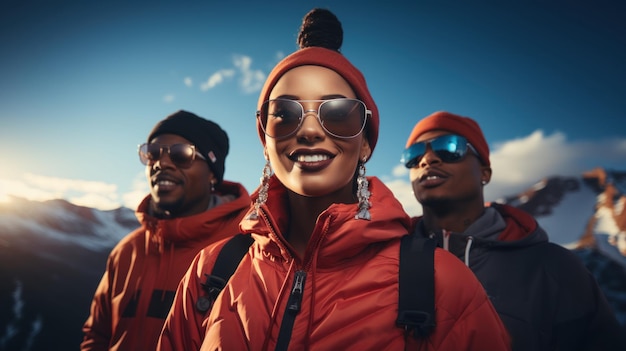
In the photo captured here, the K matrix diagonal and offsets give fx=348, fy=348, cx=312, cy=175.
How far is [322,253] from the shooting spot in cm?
176

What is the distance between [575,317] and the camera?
9.94 ft

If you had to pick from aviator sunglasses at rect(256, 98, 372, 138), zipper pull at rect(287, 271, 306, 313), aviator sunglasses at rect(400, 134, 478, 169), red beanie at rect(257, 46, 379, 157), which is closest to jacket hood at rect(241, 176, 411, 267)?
zipper pull at rect(287, 271, 306, 313)

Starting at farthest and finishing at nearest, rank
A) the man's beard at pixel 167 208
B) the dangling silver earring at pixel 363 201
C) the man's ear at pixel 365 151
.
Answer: the man's beard at pixel 167 208 → the man's ear at pixel 365 151 → the dangling silver earring at pixel 363 201

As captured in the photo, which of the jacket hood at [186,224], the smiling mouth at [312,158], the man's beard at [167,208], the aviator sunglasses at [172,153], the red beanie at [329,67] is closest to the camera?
the smiling mouth at [312,158]

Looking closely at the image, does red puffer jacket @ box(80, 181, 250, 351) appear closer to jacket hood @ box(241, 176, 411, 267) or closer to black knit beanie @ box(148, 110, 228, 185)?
black knit beanie @ box(148, 110, 228, 185)

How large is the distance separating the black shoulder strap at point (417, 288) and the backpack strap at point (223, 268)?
1022 millimetres

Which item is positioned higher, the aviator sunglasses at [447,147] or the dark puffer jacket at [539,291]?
the aviator sunglasses at [447,147]

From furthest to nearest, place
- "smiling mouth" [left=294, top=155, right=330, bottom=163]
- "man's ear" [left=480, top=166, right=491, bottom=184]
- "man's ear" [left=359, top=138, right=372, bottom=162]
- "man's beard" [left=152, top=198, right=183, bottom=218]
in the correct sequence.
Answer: "man's ear" [left=480, top=166, right=491, bottom=184] < "man's beard" [left=152, top=198, right=183, bottom=218] < "man's ear" [left=359, top=138, right=372, bottom=162] < "smiling mouth" [left=294, top=155, right=330, bottom=163]

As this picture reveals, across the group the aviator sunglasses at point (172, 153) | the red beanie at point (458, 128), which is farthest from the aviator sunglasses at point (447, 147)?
the aviator sunglasses at point (172, 153)

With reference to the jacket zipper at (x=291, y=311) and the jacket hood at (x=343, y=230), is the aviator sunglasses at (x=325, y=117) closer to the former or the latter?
the jacket hood at (x=343, y=230)

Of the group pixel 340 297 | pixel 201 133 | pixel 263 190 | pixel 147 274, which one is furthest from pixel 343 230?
pixel 201 133

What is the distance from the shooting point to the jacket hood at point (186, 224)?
12.4ft

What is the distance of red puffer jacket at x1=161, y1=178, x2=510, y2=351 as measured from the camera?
Result: 154cm

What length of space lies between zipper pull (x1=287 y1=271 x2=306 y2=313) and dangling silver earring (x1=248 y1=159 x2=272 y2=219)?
46 cm
